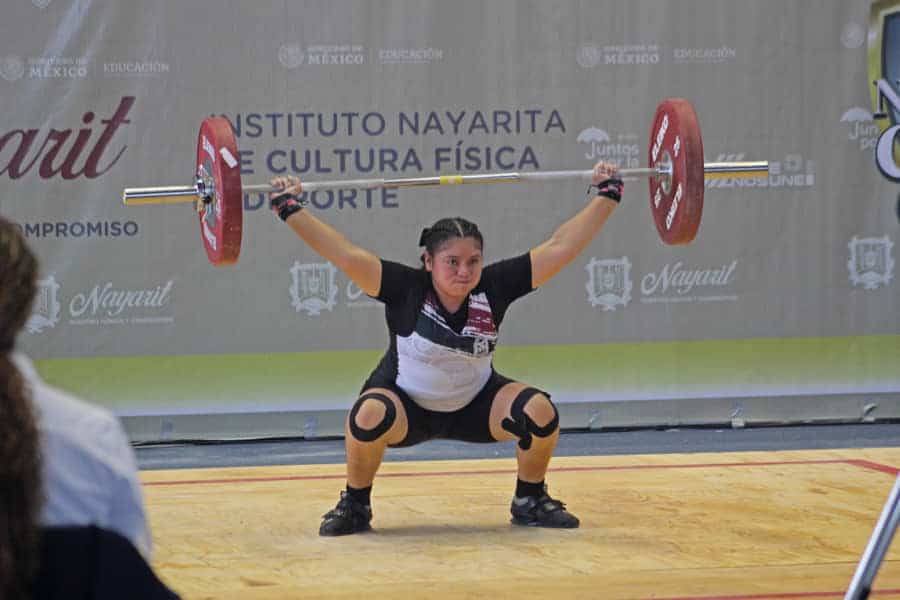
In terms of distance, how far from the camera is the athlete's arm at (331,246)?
3357mm

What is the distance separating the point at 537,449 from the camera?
3459 mm

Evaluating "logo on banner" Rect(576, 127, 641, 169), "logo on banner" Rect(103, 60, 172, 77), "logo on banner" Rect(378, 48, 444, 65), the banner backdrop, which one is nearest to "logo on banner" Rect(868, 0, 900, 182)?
the banner backdrop

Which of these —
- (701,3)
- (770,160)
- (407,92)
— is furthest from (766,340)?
(407,92)

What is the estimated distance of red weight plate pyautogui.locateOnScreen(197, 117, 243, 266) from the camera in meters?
3.40

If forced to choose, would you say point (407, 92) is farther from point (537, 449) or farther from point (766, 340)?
point (537, 449)

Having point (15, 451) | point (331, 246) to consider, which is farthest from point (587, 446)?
point (15, 451)

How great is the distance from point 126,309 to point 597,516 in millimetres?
2671

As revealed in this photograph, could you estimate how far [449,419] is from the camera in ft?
11.5

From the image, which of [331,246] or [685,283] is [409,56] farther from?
[331,246]

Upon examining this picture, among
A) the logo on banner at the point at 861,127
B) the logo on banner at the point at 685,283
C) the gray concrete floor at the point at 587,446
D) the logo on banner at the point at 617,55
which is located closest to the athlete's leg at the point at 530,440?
the gray concrete floor at the point at 587,446

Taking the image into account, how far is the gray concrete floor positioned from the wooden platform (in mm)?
852

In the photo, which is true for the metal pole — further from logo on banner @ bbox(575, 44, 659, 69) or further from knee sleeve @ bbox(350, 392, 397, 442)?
logo on banner @ bbox(575, 44, 659, 69)

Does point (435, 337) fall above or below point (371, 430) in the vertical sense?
above

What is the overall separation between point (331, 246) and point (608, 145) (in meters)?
2.56
